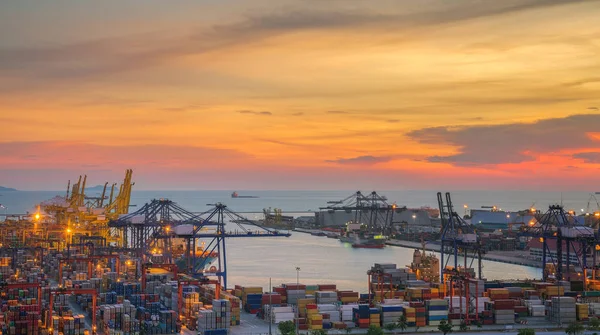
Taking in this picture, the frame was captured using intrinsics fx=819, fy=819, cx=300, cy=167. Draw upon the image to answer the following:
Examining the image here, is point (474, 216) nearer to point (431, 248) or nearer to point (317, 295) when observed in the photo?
point (431, 248)

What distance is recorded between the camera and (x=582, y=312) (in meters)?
21.6

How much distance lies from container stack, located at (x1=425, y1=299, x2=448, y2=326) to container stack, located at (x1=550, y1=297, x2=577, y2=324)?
9.93 ft

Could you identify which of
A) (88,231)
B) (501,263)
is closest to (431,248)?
(501,263)

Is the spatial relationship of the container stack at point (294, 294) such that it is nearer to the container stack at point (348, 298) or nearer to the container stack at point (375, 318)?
the container stack at point (348, 298)

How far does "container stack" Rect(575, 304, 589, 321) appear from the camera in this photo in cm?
2153

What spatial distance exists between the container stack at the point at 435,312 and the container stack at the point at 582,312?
3651 millimetres

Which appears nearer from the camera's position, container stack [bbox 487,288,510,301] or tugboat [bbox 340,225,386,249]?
container stack [bbox 487,288,510,301]

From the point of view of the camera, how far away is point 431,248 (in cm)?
4975

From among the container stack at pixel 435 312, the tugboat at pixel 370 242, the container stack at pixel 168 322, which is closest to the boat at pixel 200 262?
the tugboat at pixel 370 242

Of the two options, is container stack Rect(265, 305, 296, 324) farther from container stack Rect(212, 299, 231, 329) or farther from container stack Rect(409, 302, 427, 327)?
container stack Rect(409, 302, 427, 327)

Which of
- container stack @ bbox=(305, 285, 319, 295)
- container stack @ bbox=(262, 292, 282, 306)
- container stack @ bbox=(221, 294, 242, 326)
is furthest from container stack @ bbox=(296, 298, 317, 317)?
container stack @ bbox=(305, 285, 319, 295)

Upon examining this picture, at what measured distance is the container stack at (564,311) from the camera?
70.2 ft

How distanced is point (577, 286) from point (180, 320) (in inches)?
522

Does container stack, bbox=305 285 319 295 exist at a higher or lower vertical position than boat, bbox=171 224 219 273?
lower
